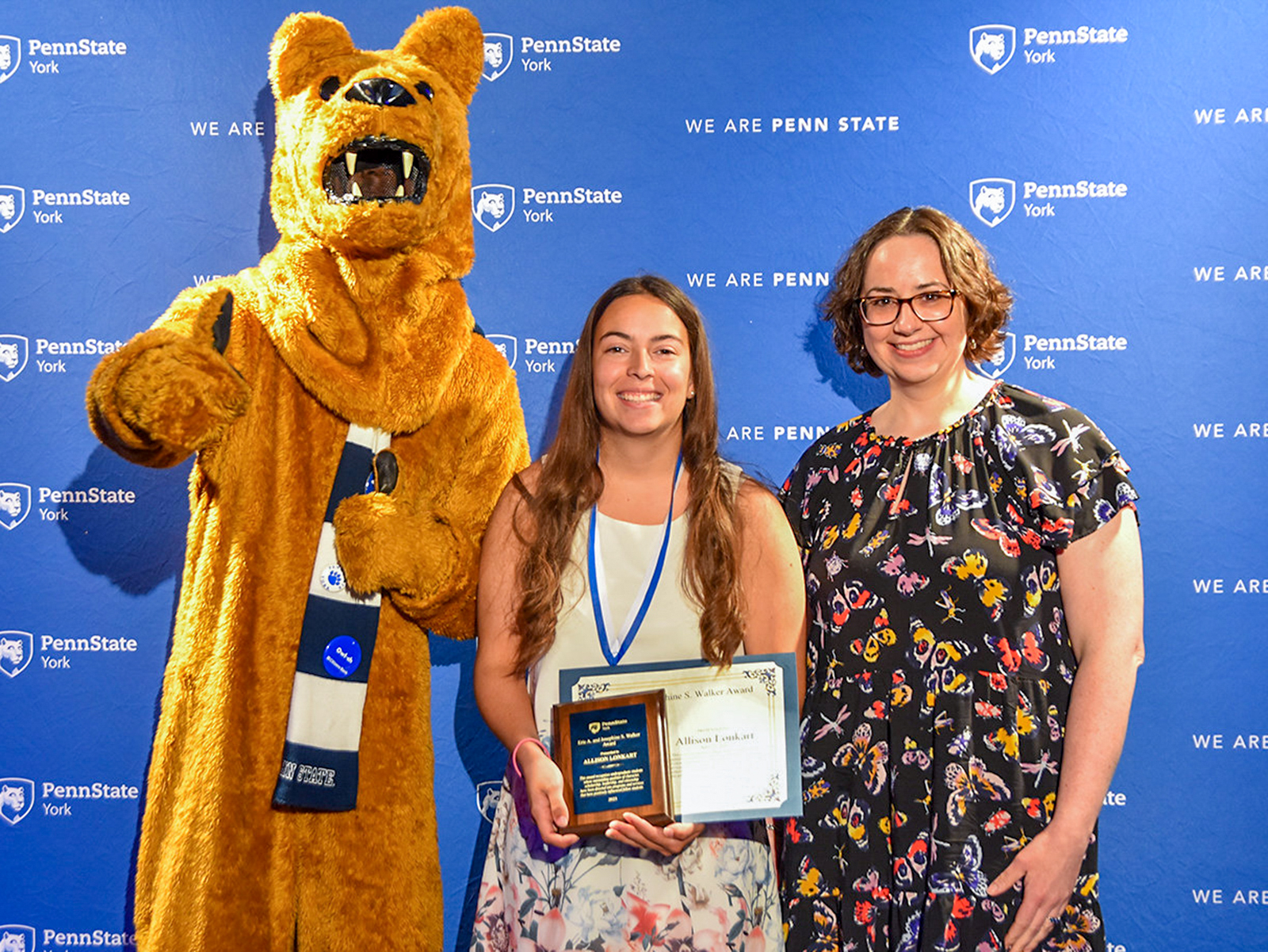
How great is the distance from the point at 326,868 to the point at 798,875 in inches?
35.2

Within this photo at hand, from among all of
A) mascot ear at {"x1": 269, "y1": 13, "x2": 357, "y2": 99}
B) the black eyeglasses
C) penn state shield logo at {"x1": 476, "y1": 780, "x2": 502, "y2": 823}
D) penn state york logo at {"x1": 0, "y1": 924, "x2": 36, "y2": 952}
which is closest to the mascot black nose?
mascot ear at {"x1": 269, "y1": 13, "x2": 357, "y2": 99}

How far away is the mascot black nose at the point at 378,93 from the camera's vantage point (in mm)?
1832

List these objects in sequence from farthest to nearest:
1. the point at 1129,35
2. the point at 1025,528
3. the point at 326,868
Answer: the point at 1129,35 → the point at 326,868 → the point at 1025,528

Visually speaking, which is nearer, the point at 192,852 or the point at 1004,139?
the point at 192,852

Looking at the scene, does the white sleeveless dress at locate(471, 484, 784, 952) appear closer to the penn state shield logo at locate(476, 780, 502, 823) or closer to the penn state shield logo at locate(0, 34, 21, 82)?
the penn state shield logo at locate(476, 780, 502, 823)

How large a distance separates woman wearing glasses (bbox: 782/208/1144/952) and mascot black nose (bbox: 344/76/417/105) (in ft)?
3.12

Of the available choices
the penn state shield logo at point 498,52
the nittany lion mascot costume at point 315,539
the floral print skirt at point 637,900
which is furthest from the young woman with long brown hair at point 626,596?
the penn state shield logo at point 498,52

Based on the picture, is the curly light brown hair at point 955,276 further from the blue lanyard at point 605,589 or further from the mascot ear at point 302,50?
the mascot ear at point 302,50

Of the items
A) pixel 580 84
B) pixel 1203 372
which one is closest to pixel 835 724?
pixel 1203 372

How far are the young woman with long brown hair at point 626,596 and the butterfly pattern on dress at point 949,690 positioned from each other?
0.38 ft

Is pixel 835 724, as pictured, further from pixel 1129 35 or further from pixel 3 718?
pixel 3 718

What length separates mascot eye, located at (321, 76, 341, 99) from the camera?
1914mm

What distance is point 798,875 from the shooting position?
1773 mm

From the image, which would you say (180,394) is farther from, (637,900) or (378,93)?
(637,900)
